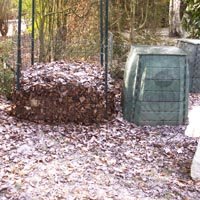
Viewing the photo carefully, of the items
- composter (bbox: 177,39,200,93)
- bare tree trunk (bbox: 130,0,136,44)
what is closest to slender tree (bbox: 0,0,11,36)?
bare tree trunk (bbox: 130,0,136,44)

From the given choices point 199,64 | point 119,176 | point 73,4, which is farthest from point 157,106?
point 73,4

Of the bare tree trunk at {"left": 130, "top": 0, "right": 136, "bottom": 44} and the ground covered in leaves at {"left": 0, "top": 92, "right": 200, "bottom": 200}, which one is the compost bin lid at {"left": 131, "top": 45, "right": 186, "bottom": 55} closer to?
the ground covered in leaves at {"left": 0, "top": 92, "right": 200, "bottom": 200}

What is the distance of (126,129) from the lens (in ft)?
16.0

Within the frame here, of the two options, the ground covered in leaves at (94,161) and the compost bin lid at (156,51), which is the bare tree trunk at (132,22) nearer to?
the compost bin lid at (156,51)

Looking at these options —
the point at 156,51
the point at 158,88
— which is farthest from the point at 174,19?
the point at 158,88

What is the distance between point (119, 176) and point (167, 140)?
107 cm

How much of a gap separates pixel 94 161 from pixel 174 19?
891 cm

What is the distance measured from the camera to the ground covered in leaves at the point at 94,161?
346 centimetres

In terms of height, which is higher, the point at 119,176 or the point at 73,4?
the point at 73,4

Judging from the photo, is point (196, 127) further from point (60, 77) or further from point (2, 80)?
point (2, 80)

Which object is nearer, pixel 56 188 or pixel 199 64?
pixel 56 188

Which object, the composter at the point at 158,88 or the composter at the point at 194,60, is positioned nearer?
the composter at the point at 158,88

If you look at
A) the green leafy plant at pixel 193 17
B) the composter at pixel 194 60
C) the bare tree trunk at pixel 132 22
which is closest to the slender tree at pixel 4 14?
the green leafy plant at pixel 193 17

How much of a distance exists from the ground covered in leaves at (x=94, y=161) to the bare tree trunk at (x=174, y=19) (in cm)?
732
